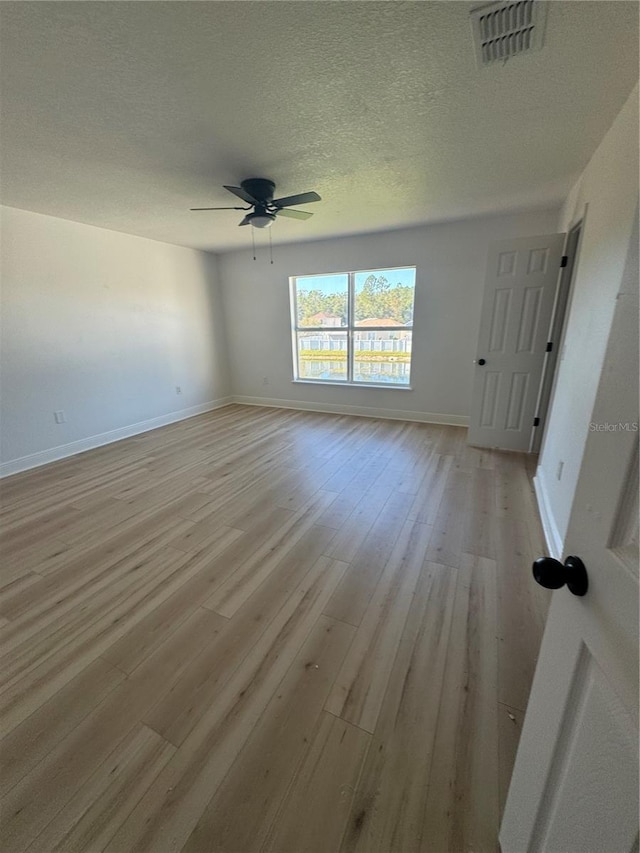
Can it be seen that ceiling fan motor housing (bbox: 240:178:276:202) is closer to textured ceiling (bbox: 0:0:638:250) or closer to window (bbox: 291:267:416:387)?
textured ceiling (bbox: 0:0:638:250)

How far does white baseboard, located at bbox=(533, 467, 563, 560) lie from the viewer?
6.60 ft

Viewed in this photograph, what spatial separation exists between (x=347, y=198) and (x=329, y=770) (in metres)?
3.76

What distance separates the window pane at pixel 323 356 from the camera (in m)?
5.08

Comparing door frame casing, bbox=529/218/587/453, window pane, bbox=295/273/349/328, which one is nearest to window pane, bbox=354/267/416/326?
window pane, bbox=295/273/349/328

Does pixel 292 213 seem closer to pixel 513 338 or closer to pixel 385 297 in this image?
pixel 385 297

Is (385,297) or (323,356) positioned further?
(323,356)

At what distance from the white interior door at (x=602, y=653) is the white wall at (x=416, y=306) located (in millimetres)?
3997

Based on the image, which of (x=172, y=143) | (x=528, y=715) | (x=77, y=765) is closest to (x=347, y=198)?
(x=172, y=143)

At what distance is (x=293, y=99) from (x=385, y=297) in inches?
120

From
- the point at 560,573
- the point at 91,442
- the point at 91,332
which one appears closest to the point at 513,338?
the point at 560,573

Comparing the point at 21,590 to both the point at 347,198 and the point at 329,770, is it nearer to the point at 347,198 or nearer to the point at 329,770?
the point at 329,770

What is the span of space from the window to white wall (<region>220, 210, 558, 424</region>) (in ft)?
0.47

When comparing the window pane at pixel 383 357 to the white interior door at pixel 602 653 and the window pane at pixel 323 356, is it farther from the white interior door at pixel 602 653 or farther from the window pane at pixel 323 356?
the white interior door at pixel 602 653

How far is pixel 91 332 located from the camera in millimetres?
3859
